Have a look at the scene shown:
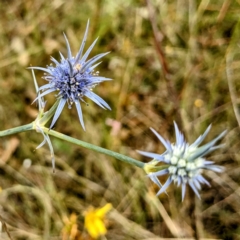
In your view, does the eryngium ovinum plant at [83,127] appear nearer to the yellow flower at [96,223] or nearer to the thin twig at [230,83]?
the yellow flower at [96,223]

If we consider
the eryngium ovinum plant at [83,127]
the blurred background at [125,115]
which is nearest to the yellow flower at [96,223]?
the blurred background at [125,115]

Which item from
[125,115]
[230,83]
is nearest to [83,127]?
[125,115]

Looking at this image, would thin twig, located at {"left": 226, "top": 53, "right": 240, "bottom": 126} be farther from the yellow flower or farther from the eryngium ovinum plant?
the eryngium ovinum plant

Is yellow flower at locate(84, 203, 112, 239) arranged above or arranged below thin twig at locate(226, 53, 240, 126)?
below

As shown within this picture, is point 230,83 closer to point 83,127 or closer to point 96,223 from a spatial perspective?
point 96,223

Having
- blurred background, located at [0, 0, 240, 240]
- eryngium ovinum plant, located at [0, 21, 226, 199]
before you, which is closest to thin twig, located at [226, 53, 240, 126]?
blurred background, located at [0, 0, 240, 240]
